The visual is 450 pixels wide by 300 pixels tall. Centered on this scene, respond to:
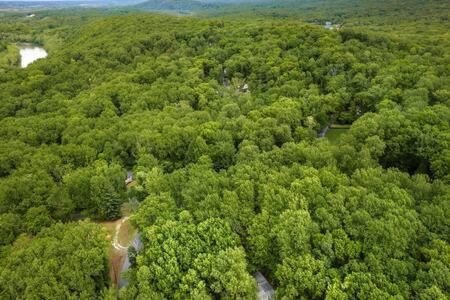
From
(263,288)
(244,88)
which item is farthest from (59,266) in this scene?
(244,88)

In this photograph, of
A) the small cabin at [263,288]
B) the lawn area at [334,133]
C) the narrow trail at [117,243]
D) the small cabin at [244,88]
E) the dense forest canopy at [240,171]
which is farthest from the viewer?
the small cabin at [244,88]

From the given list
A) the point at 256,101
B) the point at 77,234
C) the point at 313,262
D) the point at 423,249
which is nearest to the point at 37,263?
the point at 77,234

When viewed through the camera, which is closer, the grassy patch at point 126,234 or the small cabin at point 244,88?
the grassy patch at point 126,234

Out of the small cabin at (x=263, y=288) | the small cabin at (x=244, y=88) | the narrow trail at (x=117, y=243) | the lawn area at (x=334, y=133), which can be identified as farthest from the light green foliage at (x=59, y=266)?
the small cabin at (x=244, y=88)

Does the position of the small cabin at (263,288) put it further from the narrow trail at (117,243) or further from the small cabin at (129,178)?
the small cabin at (129,178)

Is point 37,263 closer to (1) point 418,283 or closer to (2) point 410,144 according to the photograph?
(1) point 418,283

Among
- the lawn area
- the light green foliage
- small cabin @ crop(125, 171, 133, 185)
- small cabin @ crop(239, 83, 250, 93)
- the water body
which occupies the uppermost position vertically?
small cabin @ crop(239, 83, 250, 93)

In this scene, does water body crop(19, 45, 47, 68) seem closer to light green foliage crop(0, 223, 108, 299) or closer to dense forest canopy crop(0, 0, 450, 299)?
dense forest canopy crop(0, 0, 450, 299)

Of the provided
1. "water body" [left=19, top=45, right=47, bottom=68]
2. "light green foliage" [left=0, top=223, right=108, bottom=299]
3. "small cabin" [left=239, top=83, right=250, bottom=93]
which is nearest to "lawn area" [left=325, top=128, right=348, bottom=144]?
"small cabin" [left=239, top=83, right=250, bottom=93]
